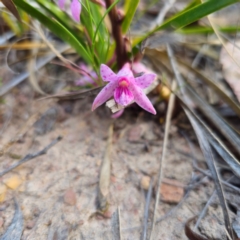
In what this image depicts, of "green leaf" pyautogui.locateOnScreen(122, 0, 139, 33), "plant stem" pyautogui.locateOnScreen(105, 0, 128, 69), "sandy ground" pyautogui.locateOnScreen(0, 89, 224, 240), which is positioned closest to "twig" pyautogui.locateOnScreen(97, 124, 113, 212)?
"sandy ground" pyautogui.locateOnScreen(0, 89, 224, 240)

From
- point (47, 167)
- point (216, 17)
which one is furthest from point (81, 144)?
point (216, 17)

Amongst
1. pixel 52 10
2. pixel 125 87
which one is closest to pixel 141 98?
pixel 125 87

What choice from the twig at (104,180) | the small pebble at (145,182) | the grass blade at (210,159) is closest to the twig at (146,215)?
the small pebble at (145,182)

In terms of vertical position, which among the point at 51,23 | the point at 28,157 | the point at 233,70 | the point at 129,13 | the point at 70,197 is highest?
the point at 51,23

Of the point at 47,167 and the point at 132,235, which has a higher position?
the point at 47,167

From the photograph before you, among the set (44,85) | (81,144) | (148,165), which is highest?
(44,85)

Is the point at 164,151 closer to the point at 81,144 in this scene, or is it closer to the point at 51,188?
the point at 81,144

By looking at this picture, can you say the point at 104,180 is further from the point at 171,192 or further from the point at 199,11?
the point at 199,11
